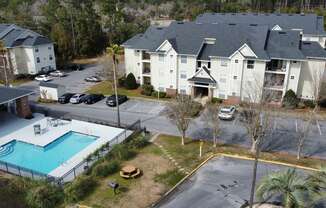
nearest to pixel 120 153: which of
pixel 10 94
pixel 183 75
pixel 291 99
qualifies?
pixel 10 94

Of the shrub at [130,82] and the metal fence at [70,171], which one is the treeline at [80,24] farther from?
the metal fence at [70,171]

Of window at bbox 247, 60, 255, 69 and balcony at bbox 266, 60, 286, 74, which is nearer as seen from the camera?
window at bbox 247, 60, 255, 69

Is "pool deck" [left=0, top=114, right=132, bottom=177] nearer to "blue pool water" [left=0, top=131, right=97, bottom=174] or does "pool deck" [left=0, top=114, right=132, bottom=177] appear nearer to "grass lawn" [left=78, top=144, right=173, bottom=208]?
"blue pool water" [left=0, top=131, right=97, bottom=174]

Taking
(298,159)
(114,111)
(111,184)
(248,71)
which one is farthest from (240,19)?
(111,184)

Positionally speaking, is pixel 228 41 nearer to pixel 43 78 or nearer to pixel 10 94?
pixel 10 94

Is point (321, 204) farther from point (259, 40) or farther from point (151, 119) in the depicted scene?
point (259, 40)

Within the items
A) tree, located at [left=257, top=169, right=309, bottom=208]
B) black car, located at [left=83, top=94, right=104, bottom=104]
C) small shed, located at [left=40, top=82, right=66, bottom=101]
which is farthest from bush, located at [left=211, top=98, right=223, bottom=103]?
tree, located at [left=257, top=169, right=309, bottom=208]
